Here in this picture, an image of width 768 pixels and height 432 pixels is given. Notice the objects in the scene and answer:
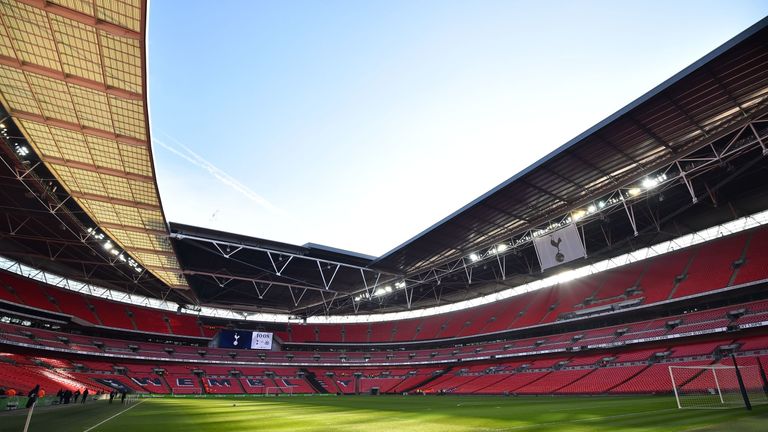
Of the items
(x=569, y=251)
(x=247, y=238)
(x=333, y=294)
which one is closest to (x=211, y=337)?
(x=333, y=294)

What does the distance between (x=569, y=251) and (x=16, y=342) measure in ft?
148

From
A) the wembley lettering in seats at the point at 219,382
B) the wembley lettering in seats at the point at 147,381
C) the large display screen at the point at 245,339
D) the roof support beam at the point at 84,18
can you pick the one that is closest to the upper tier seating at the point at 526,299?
the large display screen at the point at 245,339

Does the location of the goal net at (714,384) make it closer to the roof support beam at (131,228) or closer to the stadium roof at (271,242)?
the stadium roof at (271,242)

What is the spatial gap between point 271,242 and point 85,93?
17680mm

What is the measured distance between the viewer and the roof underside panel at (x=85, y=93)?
1125cm

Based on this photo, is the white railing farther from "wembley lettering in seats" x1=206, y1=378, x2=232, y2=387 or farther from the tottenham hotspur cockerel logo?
the tottenham hotspur cockerel logo

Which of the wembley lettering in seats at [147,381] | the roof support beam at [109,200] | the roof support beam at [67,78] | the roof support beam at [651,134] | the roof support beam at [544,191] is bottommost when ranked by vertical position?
the wembley lettering in seats at [147,381]

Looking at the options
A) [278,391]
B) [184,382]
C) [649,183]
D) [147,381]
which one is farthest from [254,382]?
[649,183]

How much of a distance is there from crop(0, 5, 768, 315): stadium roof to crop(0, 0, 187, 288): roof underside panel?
0.17 ft

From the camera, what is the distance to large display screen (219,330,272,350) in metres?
48.8

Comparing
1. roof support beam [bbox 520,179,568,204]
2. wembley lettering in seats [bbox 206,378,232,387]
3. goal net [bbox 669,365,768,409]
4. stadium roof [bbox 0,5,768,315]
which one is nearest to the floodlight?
stadium roof [bbox 0,5,768,315]

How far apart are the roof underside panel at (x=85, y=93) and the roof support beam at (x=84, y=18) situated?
0.09 ft

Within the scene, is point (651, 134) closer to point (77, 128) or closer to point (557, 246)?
point (557, 246)

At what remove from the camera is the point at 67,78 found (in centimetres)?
1333
